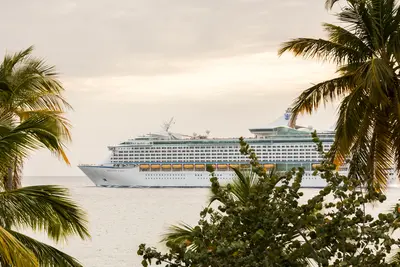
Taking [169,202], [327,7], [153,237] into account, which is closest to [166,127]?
[169,202]

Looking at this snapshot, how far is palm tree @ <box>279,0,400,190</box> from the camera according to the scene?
32.9ft

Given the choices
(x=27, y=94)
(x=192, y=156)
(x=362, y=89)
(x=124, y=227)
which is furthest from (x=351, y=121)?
(x=192, y=156)

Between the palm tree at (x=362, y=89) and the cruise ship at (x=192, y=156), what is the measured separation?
67224mm

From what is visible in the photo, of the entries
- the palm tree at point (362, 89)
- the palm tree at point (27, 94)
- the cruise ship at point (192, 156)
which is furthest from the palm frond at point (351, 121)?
the cruise ship at point (192, 156)

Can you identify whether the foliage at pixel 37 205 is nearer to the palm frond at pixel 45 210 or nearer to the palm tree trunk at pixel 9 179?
the palm frond at pixel 45 210

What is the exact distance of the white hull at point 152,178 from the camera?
80.1 metres

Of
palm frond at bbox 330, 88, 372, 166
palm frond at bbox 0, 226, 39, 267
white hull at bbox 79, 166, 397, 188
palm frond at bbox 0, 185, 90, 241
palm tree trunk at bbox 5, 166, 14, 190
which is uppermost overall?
white hull at bbox 79, 166, 397, 188

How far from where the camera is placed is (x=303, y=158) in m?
79.2

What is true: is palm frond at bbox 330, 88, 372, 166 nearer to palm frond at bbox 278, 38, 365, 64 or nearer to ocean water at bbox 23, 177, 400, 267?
palm frond at bbox 278, 38, 365, 64

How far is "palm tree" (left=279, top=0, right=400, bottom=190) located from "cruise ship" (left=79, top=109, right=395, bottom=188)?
2647 inches

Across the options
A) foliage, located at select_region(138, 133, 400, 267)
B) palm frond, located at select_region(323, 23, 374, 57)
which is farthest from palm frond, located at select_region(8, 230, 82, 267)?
palm frond, located at select_region(323, 23, 374, 57)

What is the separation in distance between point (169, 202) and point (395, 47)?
63288mm

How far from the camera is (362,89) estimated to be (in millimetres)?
9867

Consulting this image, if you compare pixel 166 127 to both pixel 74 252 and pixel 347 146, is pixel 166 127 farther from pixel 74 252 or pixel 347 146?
pixel 347 146
